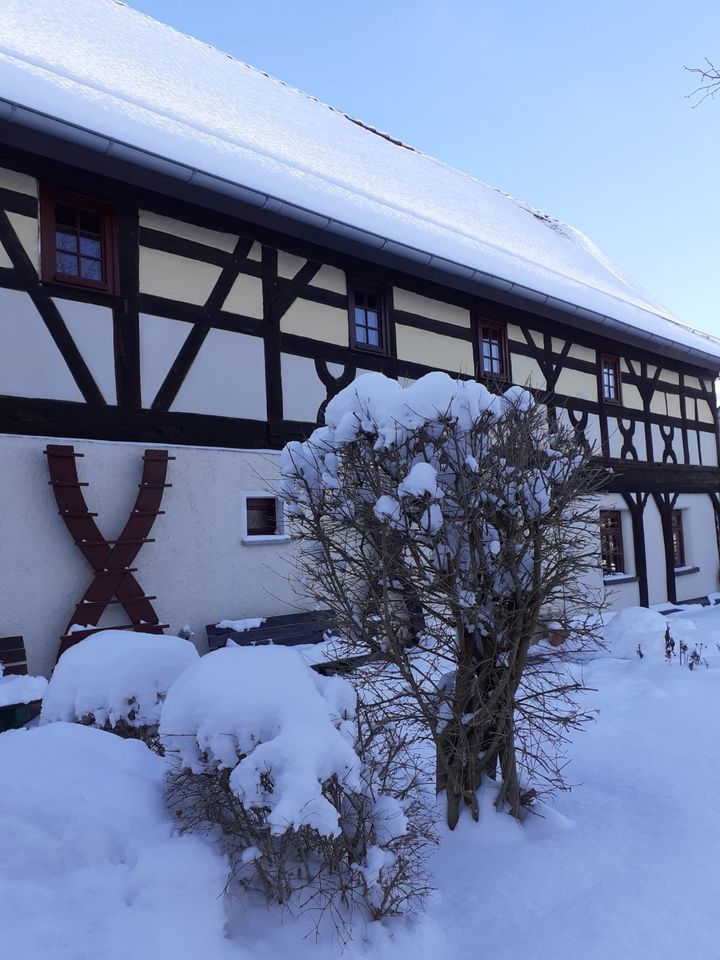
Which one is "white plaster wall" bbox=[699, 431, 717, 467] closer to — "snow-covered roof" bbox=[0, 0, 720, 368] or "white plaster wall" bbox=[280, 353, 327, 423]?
"snow-covered roof" bbox=[0, 0, 720, 368]

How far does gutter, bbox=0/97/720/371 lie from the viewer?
579 cm

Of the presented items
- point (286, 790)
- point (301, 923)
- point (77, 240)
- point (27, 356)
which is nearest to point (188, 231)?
point (77, 240)

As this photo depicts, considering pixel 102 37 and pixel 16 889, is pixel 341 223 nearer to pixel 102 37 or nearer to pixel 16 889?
pixel 102 37

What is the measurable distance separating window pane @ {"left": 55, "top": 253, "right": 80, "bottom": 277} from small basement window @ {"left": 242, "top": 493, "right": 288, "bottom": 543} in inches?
107

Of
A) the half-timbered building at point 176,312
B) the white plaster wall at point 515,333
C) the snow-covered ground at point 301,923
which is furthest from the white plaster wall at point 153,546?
the white plaster wall at point 515,333

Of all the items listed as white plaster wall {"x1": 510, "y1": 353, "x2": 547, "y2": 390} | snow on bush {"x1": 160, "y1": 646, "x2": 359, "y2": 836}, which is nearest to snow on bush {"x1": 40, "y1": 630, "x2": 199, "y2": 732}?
snow on bush {"x1": 160, "y1": 646, "x2": 359, "y2": 836}

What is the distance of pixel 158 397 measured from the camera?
6758 mm

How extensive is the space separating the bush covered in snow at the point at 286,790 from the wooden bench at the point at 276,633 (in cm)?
356

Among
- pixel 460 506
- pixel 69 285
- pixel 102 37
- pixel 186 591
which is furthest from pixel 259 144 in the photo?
pixel 460 506

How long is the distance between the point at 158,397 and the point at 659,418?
1057cm

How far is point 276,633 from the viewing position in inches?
272

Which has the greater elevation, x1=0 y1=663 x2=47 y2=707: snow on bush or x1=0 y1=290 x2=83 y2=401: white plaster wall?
x1=0 y1=290 x2=83 y2=401: white plaster wall

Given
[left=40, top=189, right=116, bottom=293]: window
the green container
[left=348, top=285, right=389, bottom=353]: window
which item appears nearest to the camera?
the green container

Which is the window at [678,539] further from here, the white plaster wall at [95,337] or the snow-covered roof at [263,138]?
the white plaster wall at [95,337]
